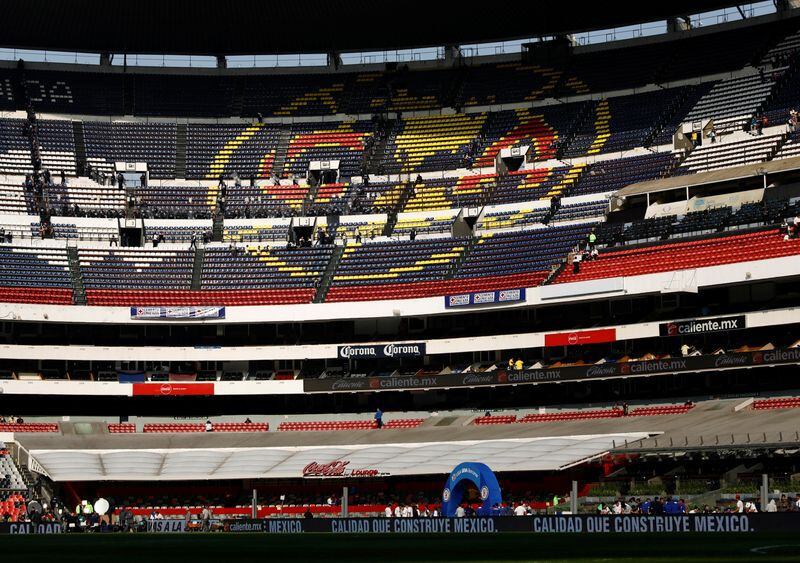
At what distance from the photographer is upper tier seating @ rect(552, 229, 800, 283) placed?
224ft

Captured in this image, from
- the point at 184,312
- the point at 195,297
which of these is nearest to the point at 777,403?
the point at 184,312

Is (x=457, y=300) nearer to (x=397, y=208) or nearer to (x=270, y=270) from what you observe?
(x=270, y=270)

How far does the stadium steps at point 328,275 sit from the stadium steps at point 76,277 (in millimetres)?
15143

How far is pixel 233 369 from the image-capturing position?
8200cm

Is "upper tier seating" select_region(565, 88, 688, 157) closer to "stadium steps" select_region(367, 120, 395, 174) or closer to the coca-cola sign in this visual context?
"stadium steps" select_region(367, 120, 395, 174)

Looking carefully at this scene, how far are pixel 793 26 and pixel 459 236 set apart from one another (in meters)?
28.0

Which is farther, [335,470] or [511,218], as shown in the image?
[511,218]

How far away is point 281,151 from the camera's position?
321ft

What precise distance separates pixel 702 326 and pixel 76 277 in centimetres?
4078

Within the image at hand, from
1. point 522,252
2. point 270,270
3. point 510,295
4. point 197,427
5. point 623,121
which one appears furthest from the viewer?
point 623,121

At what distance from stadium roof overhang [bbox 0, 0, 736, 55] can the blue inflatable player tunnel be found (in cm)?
4782

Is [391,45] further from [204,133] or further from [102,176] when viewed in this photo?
[102,176]

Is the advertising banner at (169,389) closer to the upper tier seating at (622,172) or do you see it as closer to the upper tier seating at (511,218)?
the upper tier seating at (511,218)

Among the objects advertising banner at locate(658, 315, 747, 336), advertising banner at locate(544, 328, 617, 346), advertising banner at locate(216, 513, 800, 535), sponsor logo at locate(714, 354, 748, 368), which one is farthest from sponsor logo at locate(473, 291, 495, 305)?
advertising banner at locate(216, 513, 800, 535)
